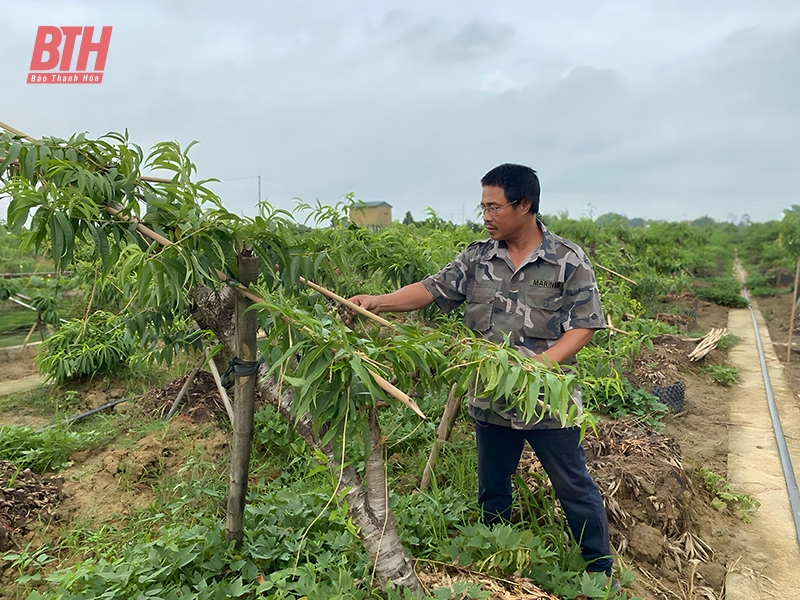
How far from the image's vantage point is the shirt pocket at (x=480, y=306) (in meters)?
2.52

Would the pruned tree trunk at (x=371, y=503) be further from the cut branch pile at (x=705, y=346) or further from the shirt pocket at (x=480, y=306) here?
the cut branch pile at (x=705, y=346)

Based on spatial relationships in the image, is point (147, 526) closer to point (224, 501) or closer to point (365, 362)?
point (224, 501)

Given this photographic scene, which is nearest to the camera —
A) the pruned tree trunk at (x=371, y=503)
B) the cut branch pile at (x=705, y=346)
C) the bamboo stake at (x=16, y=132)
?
the bamboo stake at (x=16, y=132)

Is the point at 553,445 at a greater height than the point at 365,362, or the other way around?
the point at 365,362

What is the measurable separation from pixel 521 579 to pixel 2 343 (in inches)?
315

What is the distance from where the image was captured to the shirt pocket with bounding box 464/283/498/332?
8.27 feet

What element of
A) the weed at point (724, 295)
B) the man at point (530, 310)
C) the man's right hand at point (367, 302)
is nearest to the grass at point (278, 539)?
the man at point (530, 310)

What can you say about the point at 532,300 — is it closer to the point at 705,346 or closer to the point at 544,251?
the point at 544,251

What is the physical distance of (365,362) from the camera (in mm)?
1577

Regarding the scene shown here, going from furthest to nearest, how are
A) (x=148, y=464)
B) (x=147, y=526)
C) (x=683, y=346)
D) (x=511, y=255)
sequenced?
(x=683, y=346) < (x=148, y=464) < (x=147, y=526) < (x=511, y=255)

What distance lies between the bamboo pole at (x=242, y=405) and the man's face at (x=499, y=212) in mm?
1016

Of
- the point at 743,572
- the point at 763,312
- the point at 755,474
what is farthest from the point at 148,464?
the point at 763,312

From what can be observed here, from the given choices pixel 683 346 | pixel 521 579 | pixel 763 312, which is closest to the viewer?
pixel 521 579

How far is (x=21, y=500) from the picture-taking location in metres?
3.12
